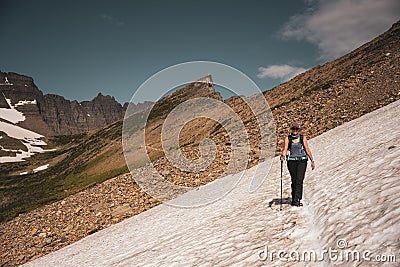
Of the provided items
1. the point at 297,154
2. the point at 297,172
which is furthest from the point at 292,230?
the point at 297,154

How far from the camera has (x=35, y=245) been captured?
24.5 meters

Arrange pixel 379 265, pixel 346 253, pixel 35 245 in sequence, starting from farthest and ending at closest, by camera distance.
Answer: pixel 35 245 → pixel 346 253 → pixel 379 265

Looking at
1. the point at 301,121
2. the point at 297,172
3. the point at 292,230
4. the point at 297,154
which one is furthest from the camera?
the point at 301,121

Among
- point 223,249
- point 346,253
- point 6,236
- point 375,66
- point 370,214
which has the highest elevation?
point 375,66

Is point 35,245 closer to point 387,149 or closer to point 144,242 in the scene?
point 144,242

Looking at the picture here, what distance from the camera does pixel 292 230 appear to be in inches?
327

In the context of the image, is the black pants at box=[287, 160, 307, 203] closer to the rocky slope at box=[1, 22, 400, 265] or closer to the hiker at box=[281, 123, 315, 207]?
the hiker at box=[281, 123, 315, 207]

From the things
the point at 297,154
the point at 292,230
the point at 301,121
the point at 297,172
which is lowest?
the point at 292,230

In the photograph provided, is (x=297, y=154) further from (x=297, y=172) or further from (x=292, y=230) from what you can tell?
(x=292, y=230)

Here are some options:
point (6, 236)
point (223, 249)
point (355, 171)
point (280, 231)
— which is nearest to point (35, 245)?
point (6, 236)

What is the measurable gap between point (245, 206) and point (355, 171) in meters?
5.35

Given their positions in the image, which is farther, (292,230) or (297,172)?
(297,172)

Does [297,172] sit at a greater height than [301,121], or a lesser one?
lesser

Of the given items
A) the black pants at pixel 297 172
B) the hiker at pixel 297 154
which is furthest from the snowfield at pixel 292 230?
the hiker at pixel 297 154
